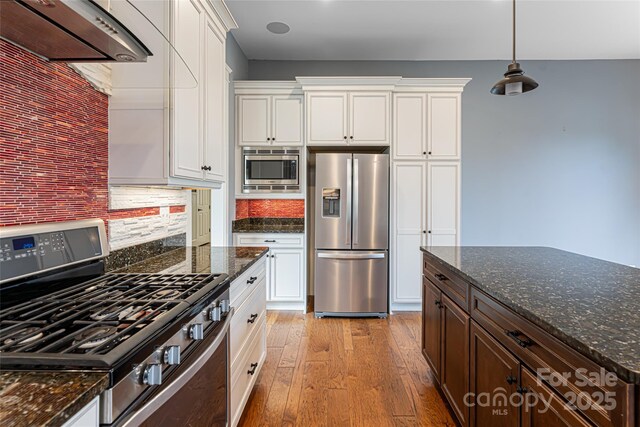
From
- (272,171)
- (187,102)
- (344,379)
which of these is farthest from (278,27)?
(344,379)

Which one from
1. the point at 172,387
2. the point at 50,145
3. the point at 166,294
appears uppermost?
the point at 50,145

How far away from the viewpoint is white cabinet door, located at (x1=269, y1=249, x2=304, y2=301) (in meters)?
3.72

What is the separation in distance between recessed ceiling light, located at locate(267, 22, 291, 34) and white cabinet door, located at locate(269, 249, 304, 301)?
244 cm

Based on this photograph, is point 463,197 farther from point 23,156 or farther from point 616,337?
point 23,156

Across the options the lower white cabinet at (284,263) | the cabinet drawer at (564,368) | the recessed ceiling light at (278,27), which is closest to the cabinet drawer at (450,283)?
the cabinet drawer at (564,368)

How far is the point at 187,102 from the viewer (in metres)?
1.82

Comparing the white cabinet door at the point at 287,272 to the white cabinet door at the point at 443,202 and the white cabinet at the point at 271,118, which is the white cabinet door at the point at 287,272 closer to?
the white cabinet at the point at 271,118

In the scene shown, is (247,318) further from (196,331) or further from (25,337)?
(25,337)

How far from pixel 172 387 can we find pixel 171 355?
9 cm

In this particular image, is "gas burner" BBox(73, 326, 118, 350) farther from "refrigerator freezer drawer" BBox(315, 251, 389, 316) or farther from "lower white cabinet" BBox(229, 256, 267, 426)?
"refrigerator freezer drawer" BBox(315, 251, 389, 316)

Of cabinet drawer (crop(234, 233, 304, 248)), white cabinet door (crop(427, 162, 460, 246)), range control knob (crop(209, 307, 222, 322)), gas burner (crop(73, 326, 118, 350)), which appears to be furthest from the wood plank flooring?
gas burner (crop(73, 326, 118, 350))

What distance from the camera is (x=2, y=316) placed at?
96cm

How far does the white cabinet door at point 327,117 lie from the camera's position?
3.66m

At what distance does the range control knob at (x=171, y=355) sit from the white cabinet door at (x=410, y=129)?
320 cm
